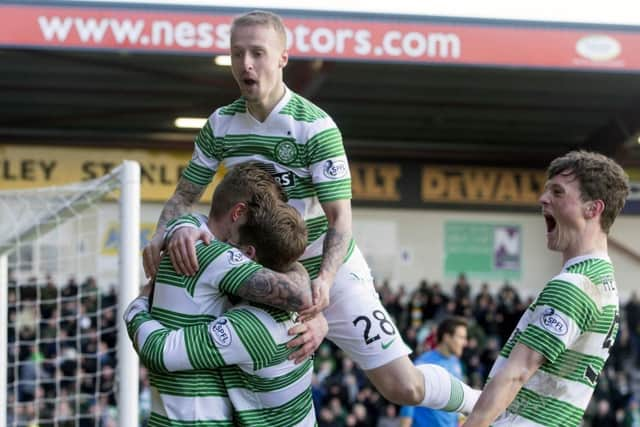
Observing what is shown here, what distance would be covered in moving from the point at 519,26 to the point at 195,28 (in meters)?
4.07

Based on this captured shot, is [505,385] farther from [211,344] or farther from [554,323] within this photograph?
[211,344]

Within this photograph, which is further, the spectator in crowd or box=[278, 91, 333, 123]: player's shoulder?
the spectator in crowd

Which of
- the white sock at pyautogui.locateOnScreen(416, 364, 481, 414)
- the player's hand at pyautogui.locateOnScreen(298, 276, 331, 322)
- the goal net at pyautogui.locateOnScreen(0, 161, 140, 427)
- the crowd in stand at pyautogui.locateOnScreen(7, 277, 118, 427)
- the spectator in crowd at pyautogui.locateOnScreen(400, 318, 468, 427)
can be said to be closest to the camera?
the player's hand at pyautogui.locateOnScreen(298, 276, 331, 322)

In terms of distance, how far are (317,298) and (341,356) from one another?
14.9 meters

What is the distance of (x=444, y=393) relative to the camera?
4809mm

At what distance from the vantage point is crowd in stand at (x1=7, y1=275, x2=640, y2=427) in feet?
50.4

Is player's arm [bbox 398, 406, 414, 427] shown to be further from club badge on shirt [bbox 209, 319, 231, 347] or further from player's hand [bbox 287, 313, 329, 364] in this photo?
club badge on shirt [bbox 209, 319, 231, 347]

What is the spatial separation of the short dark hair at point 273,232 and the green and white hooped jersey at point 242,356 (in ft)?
0.58

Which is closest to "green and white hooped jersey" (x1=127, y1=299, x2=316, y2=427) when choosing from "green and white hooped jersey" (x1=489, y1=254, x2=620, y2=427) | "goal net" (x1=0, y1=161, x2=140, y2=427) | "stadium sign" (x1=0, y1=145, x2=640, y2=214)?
"green and white hooped jersey" (x1=489, y1=254, x2=620, y2=427)

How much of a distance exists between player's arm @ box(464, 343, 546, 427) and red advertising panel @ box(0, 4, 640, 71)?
1049cm

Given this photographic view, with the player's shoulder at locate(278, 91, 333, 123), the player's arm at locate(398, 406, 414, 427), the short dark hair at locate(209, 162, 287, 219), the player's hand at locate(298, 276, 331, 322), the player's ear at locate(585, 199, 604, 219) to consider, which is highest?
the player's shoulder at locate(278, 91, 333, 123)

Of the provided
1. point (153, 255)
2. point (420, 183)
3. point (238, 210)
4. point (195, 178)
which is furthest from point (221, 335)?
point (420, 183)

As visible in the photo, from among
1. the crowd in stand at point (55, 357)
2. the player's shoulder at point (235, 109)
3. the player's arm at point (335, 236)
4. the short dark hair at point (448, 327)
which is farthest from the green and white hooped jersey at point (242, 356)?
the crowd in stand at point (55, 357)

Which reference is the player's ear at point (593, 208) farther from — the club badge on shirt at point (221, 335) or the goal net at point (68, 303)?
the goal net at point (68, 303)
